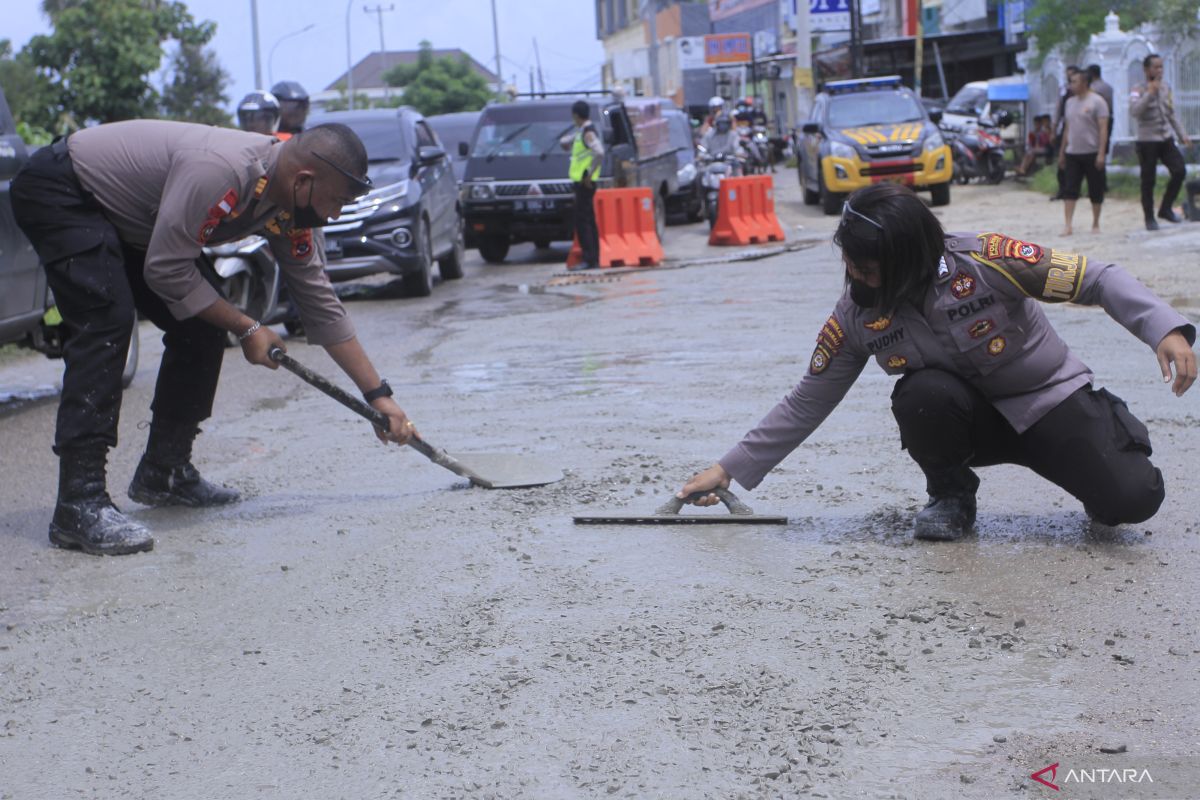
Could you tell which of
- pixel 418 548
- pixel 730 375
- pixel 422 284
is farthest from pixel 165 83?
pixel 418 548

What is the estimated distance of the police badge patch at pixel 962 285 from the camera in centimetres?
426

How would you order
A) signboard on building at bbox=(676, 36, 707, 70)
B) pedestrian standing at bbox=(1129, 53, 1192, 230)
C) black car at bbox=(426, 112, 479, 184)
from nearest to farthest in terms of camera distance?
1. pedestrian standing at bbox=(1129, 53, 1192, 230)
2. black car at bbox=(426, 112, 479, 184)
3. signboard on building at bbox=(676, 36, 707, 70)

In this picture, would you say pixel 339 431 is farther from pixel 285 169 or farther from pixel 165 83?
pixel 165 83

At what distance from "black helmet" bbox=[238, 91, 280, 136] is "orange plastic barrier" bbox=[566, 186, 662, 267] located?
663 cm

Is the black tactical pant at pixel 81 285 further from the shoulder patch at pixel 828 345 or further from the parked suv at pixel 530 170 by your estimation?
the parked suv at pixel 530 170

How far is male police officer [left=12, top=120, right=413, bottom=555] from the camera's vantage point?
15.2ft

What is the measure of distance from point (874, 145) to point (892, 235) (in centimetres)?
1860

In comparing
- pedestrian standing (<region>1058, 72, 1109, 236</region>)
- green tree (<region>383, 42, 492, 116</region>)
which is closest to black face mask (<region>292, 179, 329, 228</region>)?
pedestrian standing (<region>1058, 72, 1109, 236</region>)

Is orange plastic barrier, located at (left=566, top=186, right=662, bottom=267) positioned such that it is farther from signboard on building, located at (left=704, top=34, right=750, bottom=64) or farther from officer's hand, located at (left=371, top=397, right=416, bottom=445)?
signboard on building, located at (left=704, top=34, right=750, bottom=64)

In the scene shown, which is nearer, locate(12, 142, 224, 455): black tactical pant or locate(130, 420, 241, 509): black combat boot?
locate(12, 142, 224, 455): black tactical pant

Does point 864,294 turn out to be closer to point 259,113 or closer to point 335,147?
point 335,147

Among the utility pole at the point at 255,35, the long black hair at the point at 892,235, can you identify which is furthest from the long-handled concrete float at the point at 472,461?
the utility pole at the point at 255,35

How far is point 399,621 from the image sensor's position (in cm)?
401

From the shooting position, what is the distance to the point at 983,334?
431cm
